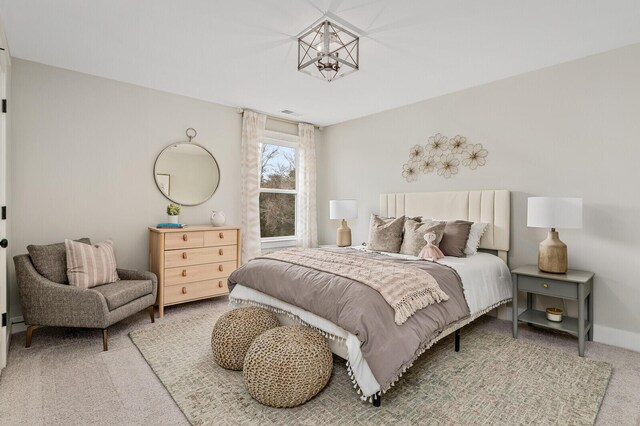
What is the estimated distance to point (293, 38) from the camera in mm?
2660

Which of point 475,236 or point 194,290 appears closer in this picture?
point 475,236

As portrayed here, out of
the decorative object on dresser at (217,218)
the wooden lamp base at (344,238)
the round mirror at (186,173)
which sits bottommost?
the wooden lamp base at (344,238)

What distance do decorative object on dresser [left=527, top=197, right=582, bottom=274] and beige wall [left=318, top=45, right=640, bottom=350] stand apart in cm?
38

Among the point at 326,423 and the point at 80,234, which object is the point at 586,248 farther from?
the point at 80,234

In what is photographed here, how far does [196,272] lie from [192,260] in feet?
0.49

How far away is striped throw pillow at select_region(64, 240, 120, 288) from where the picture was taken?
2.90m

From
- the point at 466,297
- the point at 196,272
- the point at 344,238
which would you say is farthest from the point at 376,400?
the point at 344,238

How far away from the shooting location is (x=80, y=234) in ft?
11.2

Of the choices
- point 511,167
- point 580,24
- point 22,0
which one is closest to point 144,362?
point 22,0

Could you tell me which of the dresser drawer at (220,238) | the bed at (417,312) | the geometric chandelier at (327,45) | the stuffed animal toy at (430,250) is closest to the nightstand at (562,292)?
the bed at (417,312)

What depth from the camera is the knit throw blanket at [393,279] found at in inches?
80.4

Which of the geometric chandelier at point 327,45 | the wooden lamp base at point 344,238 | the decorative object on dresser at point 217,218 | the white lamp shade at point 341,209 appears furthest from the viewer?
the white lamp shade at point 341,209

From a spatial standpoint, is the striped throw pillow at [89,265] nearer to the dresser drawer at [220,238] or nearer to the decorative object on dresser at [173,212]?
the decorative object on dresser at [173,212]

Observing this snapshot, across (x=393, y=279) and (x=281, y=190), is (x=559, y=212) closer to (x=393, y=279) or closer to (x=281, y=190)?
(x=393, y=279)
